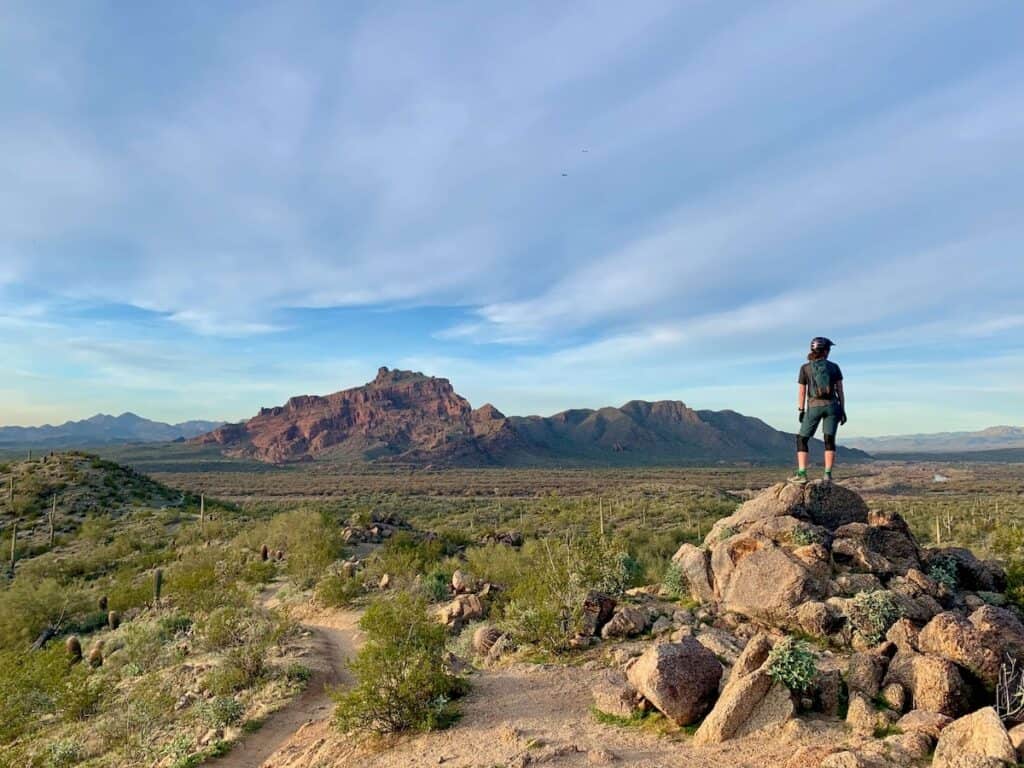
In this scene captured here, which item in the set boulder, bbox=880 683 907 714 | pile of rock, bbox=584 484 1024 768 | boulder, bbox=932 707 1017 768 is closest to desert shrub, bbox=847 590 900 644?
pile of rock, bbox=584 484 1024 768

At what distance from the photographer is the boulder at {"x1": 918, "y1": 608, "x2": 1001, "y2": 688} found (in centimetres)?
721

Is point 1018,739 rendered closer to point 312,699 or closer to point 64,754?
point 312,699

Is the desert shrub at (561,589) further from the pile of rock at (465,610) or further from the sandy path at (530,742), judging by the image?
the sandy path at (530,742)

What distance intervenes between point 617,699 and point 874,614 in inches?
173

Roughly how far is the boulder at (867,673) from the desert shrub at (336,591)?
15849mm

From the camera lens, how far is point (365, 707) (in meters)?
8.87

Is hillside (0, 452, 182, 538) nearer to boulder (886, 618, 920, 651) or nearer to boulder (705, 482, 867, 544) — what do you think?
boulder (705, 482, 867, 544)

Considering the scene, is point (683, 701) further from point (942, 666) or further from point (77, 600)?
point (77, 600)

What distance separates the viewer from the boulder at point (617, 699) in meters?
8.32

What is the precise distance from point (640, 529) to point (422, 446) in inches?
4911

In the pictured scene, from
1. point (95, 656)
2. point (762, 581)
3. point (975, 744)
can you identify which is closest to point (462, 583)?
point (762, 581)

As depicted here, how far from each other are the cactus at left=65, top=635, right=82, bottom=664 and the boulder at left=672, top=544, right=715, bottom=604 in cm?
1702

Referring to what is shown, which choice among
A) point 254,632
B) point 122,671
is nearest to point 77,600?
point 122,671

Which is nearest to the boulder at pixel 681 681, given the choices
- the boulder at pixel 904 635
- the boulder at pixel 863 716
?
the boulder at pixel 863 716
